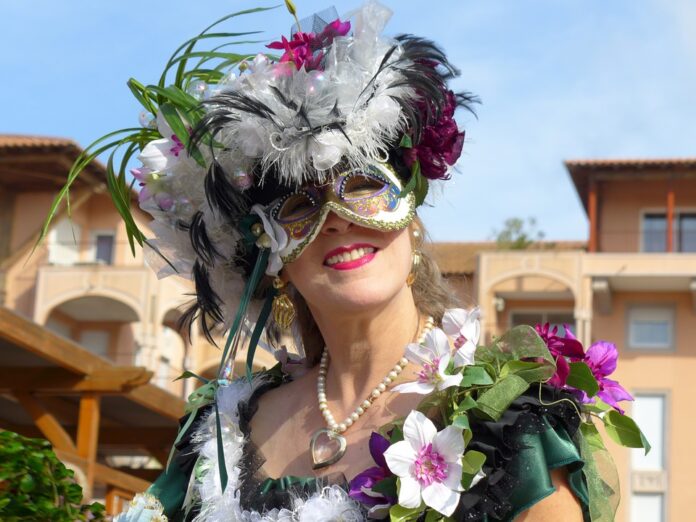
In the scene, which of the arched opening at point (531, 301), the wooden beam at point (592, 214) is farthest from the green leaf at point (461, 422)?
the wooden beam at point (592, 214)

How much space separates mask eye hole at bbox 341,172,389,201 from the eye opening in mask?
7 centimetres

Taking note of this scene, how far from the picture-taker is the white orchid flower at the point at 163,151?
9.39ft

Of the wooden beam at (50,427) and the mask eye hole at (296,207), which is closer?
the mask eye hole at (296,207)

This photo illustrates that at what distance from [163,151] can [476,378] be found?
915mm

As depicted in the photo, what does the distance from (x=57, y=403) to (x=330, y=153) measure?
1155 centimetres

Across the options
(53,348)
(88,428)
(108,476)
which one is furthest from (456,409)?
(108,476)

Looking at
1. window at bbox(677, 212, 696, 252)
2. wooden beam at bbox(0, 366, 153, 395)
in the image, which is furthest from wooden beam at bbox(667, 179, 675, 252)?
wooden beam at bbox(0, 366, 153, 395)

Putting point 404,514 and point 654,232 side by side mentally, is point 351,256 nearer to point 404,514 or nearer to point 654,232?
point 404,514

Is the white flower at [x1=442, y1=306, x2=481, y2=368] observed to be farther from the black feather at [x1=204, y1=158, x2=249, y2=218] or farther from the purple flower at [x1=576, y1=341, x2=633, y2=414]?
the black feather at [x1=204, y1=158, x2=249, y2=218]

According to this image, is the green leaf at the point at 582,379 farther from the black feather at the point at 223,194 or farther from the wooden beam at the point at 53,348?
the wooden beam at the point at 53,348

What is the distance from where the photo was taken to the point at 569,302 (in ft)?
99.4

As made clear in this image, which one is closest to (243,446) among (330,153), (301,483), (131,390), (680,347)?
(301,483)

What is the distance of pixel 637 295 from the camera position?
1161 inches

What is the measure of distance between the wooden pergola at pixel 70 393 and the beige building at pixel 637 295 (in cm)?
1501
